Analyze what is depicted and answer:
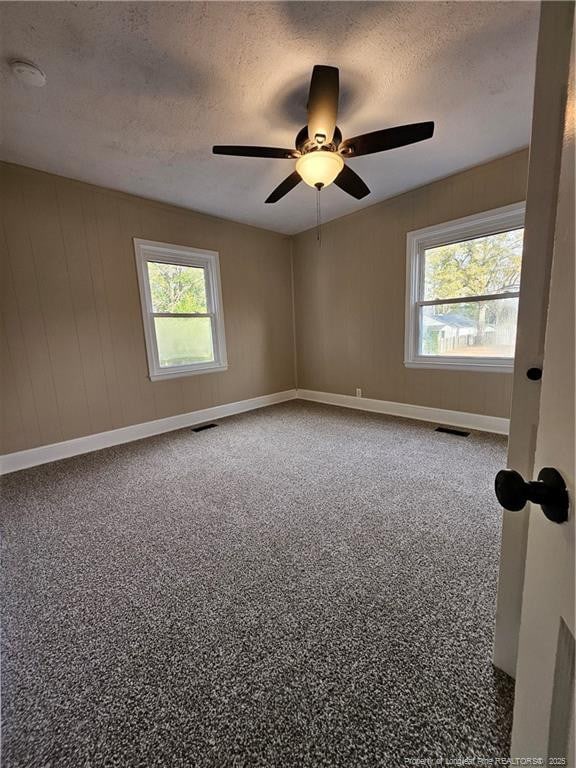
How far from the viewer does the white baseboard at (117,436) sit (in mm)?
2857

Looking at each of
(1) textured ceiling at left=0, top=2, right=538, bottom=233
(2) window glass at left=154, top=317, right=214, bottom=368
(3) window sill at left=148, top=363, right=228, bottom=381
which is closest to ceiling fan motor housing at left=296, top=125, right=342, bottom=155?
(1) textured ceiling at left=0, top=2, right=538, bottom=233

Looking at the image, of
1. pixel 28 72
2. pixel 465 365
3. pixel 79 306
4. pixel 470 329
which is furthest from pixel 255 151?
pixel 465 365

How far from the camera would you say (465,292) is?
10.9ft

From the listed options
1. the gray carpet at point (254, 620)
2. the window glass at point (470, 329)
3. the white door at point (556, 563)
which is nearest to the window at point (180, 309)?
the gray carpet at point (254, 620)

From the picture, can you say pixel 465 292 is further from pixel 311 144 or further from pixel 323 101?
pixel 323 101

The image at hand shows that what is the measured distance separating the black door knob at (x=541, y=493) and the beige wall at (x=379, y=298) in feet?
10.8

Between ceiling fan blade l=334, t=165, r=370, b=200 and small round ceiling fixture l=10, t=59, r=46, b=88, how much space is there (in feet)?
6.21

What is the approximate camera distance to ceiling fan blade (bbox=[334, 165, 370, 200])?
2344 mm

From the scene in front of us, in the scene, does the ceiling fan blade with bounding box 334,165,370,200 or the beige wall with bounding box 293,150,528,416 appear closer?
the ceiling fan blade with bounding box 334,165,370,200

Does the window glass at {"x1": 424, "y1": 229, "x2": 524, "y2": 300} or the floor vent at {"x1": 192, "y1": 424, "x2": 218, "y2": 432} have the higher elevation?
the window glass at {"x1": 424, "y1": 229, "x2": 524, "y2": 300}

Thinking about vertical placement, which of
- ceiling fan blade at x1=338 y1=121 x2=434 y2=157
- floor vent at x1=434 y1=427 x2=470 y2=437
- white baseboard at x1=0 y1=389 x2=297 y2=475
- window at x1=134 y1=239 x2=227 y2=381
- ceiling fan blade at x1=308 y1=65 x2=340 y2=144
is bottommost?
floor vent at x1=434 y1=427 x2=470 y2=437

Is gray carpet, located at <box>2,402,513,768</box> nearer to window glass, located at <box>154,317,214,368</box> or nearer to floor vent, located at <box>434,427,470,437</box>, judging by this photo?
floor vent, located at <box>434,427,470,437</box>

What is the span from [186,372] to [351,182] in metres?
2.76

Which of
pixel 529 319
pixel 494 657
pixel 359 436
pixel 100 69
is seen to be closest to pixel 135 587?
pixel 494 657
